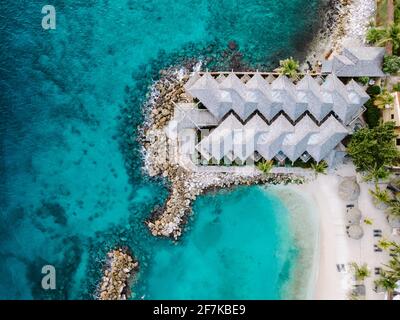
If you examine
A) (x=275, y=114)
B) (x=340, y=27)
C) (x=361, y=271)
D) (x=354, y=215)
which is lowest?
(x=361, y=271)

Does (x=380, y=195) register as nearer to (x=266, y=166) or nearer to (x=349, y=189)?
(x=349, y=189)

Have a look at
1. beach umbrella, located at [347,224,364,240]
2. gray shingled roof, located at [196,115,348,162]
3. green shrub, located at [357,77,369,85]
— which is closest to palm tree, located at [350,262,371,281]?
beach umbrella, located at [347,224,364,240]

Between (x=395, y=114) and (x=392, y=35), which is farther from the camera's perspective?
(x=395, y=114)

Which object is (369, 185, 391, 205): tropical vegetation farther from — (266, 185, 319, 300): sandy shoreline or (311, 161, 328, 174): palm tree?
(266, 185, 319, 300): sandy shoreline

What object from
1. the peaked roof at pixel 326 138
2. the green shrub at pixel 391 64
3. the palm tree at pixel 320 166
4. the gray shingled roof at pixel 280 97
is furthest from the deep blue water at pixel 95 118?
the palm tree at pixel 320 166

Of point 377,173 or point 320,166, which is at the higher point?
point 377,173

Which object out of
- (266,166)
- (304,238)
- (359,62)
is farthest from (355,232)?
(359,62)
